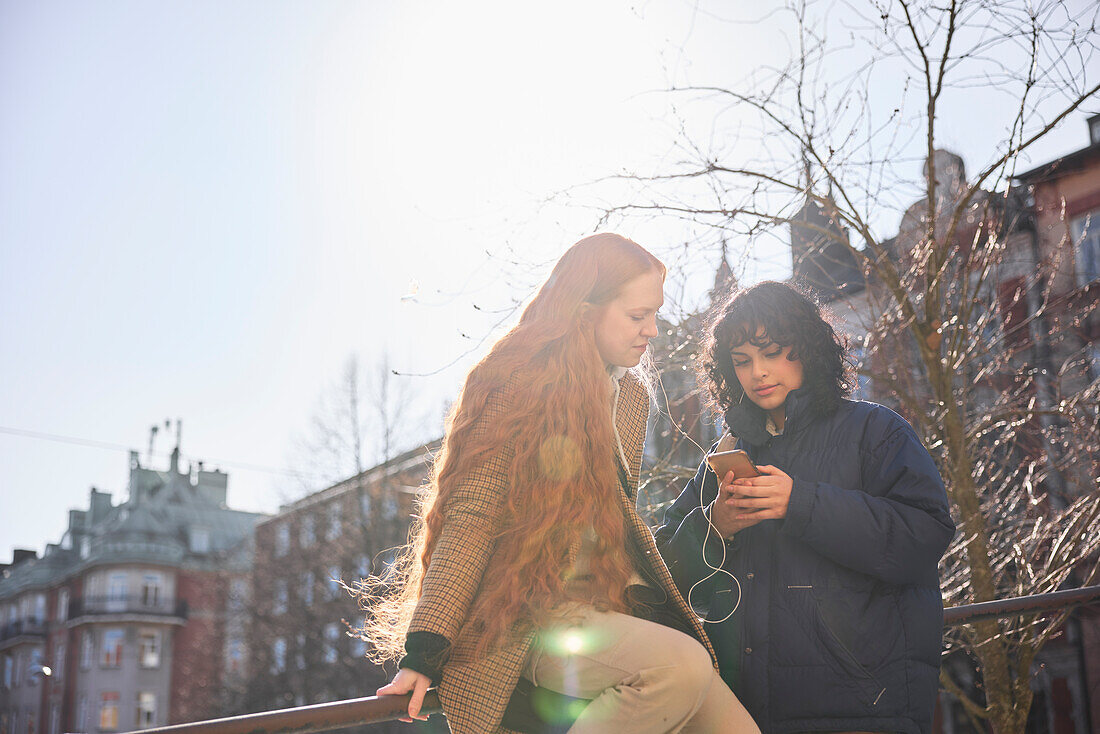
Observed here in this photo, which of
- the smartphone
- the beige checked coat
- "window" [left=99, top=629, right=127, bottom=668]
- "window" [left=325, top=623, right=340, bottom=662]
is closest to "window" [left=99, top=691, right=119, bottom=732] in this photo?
"window" [left=99, top=629, right=127, bottom=668]

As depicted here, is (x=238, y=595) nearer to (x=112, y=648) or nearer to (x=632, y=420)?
(x=112, y=648)

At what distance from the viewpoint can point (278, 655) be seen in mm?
25219

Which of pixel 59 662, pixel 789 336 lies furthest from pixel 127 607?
pixel 789 336

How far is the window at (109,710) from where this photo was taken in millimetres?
40969

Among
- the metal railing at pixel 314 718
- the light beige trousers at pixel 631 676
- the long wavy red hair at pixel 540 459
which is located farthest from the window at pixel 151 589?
the light beige trousers at pixel 631 676

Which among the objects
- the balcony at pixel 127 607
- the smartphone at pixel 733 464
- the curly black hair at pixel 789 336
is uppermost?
the balcony at pixel 127 607

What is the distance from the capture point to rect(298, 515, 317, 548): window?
25.0m

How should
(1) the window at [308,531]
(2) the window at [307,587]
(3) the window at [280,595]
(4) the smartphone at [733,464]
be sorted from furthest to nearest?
(3) the window at [280,595] < (1) the window at [308,531] < (2) the window at [307,587] < (4) the smartphone at [733,464]

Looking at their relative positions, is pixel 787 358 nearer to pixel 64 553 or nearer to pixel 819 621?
pixel 819 621

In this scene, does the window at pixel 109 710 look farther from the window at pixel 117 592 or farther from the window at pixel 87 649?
the window at pixel 117 592

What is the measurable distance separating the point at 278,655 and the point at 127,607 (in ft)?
72.6

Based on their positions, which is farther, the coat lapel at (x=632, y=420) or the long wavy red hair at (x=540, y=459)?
the coat lapel at (x=632, y=420)

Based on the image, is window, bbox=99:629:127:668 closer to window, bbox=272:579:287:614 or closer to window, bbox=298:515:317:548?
window, bbox=272:579:287:614

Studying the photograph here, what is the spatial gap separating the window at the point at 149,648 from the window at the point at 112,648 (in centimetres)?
81
